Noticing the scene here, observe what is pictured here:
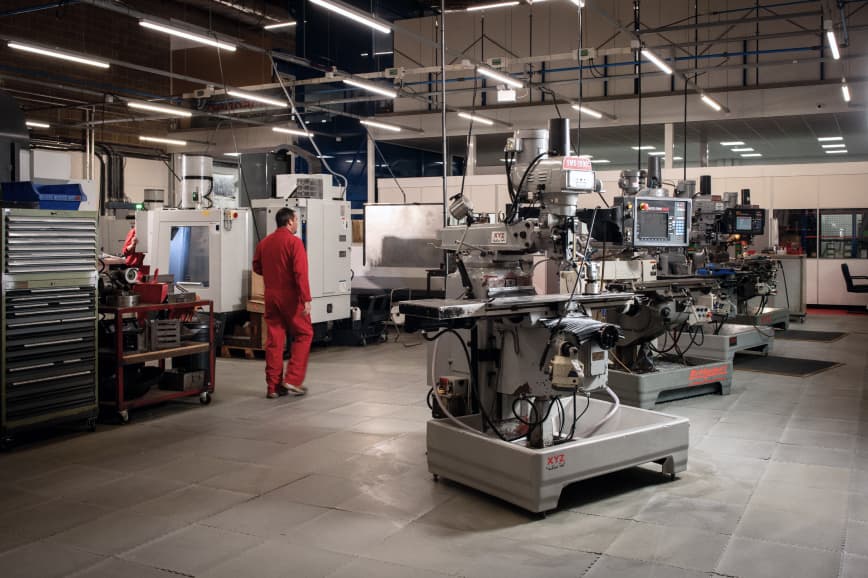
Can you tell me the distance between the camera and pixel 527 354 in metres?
3.86

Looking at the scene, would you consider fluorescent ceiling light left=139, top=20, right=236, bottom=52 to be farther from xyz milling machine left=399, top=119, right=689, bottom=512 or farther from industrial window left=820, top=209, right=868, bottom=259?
industrial window left=820, top=209, right=868, bottom=259

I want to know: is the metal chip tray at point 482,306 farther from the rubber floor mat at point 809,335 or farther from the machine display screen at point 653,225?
the rubber floor mat at point 809,335

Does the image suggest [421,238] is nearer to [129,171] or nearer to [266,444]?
[266,444]

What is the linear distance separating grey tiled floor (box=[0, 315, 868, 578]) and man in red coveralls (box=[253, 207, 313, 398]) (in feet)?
2.08

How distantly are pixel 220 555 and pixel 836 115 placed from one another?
13948 millimetres

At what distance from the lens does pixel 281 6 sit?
18.5m

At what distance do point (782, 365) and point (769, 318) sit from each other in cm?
188

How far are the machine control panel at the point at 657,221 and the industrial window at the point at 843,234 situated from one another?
893 centimetres

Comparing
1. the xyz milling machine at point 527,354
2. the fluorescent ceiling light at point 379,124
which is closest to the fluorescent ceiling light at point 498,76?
the fluorescent ceiling light at point 379,124

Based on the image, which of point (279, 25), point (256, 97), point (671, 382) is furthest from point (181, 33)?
point (279, 25)

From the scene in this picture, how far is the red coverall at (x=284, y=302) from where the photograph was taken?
631cm

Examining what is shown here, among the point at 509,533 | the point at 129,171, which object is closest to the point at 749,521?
the point at 509,533

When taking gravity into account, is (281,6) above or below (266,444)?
above

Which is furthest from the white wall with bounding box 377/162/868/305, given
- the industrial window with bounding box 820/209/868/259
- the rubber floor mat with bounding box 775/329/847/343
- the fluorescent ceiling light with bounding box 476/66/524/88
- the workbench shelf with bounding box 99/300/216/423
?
the workbench shelf with bounding box 99/300/216/423
